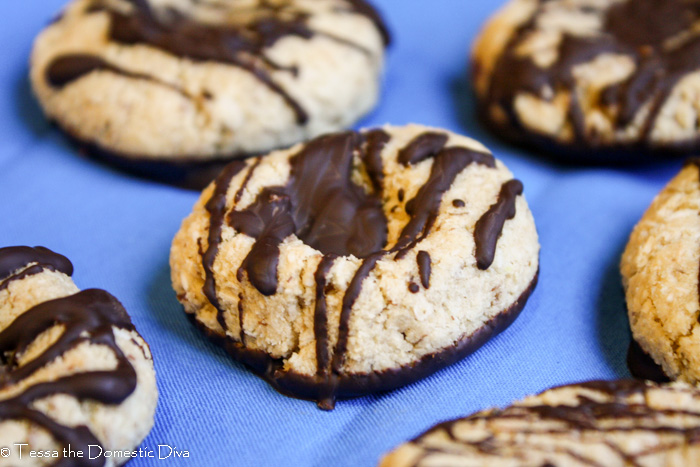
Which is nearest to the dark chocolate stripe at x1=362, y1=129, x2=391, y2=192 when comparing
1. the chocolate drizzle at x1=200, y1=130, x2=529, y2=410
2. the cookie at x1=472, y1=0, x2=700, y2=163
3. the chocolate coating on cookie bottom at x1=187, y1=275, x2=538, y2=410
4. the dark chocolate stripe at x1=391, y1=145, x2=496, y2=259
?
the chocolate drizzle at x1=200, y1=130, x2=529, y2=410

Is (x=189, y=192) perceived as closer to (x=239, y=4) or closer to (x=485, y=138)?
(x=239, y=4)

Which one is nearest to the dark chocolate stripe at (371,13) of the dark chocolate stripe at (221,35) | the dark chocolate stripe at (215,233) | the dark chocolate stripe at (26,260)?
the dark chocolate stripe at (221,35)

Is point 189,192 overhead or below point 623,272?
below

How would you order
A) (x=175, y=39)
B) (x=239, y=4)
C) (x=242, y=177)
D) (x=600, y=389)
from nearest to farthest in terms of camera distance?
(x=600, y=389)
(x=242, y=177)
(x=175, y=39)
(x=239, y=4)

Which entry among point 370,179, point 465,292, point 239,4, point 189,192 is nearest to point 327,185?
point 370,179

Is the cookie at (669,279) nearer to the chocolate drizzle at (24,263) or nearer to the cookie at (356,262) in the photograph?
the cookie at (356,262)

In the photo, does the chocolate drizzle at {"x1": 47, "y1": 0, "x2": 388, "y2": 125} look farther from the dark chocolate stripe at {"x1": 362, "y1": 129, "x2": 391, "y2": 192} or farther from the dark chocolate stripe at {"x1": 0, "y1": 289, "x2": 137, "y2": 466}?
the dark chocolate stripe at {"x1": 0, "y1": 289, "x2": 137, "y2": 466}
